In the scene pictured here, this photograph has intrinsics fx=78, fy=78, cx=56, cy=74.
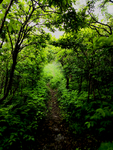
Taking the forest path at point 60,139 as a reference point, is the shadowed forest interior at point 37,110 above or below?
above

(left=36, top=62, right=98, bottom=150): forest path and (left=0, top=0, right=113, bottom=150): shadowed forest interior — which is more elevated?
(left=0, top=0, right=113, bottom=150): shadowed forest interior

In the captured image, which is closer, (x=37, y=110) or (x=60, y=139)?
(x=60, y=139)

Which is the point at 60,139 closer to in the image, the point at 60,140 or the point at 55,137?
the point at 60,140

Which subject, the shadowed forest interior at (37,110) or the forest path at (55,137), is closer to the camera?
the shadowed forest interior at (37,110)

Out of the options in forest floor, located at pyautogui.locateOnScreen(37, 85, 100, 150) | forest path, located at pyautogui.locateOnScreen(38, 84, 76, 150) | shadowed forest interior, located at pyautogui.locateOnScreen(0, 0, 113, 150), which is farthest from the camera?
forest path, located at pyautogui.locateOnScreen(38, 84, 76, 150)

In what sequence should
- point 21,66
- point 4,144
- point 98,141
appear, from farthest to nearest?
point 21,66 → point 98,141 → point 4,144

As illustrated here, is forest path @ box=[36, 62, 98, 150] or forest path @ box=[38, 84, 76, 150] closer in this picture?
forest path @ box=[36, 62, 98, 150]

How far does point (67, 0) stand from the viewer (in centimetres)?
187

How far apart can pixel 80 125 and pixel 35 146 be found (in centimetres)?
280

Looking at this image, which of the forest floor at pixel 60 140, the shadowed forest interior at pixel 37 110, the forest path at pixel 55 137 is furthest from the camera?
the forest path at pixel 55 137

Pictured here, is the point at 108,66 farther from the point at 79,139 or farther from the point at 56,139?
the point at 56,139

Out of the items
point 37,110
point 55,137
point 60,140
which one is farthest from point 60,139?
point 37,110

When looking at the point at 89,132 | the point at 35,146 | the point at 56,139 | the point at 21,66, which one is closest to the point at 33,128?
the point at 35,146

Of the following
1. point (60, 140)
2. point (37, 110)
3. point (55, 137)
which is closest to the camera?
point (60, 140)
